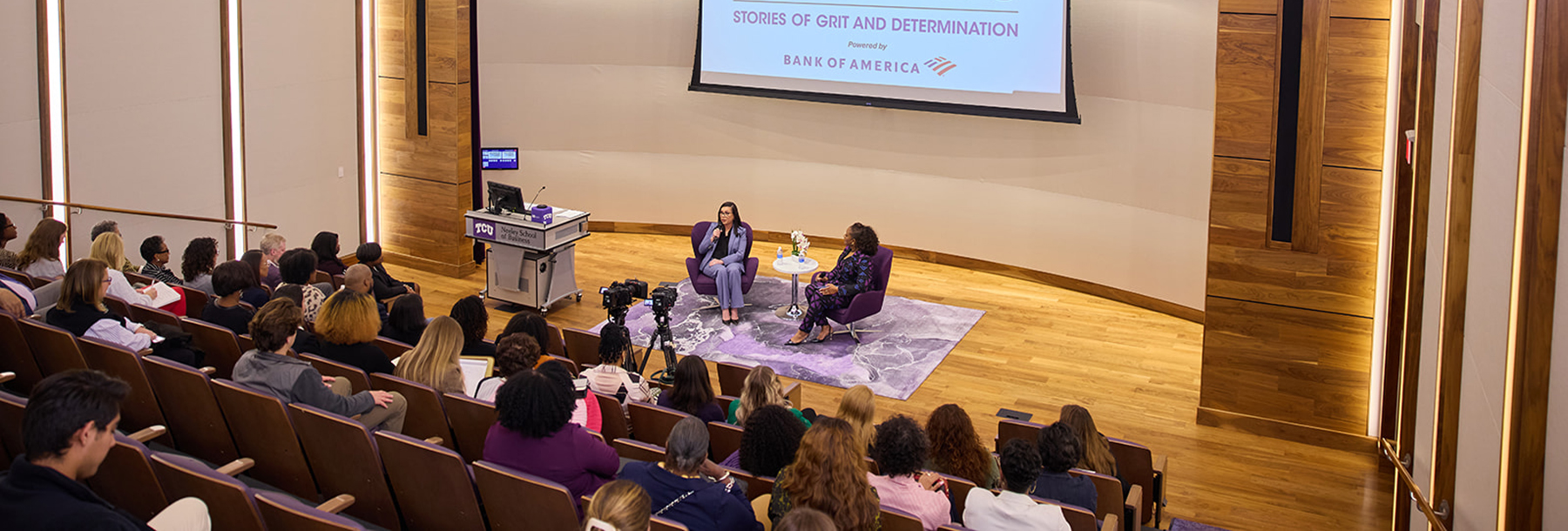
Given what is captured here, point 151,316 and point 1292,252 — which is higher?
point 1292,252

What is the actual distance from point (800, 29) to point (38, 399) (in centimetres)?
805

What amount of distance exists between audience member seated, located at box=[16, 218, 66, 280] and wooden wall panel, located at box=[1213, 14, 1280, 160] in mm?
6401

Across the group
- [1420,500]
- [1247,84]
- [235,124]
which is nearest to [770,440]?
[1420,500]

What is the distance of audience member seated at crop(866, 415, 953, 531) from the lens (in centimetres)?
397

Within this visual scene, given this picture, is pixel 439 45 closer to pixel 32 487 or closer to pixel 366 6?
pixel 366 6

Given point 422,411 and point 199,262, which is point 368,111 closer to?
point 199,262

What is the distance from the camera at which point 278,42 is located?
914 cm

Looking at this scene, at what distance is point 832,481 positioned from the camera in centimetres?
359

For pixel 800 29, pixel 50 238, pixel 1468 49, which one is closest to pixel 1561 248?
pixel 1468 49

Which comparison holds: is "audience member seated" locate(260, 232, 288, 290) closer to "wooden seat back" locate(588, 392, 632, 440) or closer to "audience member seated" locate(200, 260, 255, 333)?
"audience member seated" locate(200, 260, 255, 333)

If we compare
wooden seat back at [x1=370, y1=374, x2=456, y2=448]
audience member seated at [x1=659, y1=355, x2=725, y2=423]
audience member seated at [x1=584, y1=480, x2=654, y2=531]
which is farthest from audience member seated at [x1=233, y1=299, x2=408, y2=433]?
audience member seated at [x1=584, y1=480, x2=654, y2=531]

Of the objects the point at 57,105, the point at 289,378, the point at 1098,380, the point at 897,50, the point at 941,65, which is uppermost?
the point at 897,50

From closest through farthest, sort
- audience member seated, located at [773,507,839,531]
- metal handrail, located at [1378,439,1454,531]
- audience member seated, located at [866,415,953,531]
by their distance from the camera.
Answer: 1. audience member seated, located at [773,507,839,531]
2. audience member seated, located at [866,415,953,531]
3. metal handrail, located at [1378,439,1454,531]

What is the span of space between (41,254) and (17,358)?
1.83 meters
